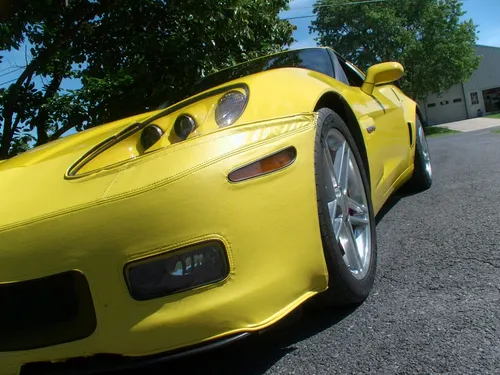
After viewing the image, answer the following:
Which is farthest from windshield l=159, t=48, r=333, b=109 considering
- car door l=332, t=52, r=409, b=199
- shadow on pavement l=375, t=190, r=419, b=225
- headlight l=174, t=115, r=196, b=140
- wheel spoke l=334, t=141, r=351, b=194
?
shadow on pavement l=375, t=190, r=419, b=225

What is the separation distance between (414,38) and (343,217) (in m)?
35.9

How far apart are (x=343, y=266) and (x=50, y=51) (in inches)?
201

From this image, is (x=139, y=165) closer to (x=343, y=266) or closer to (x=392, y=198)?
(x=343, y=266)

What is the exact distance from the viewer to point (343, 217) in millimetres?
2281

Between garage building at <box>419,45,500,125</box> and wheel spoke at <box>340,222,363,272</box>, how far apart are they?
4163 centimetres

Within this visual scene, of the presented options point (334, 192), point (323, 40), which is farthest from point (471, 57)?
point (334, 192)

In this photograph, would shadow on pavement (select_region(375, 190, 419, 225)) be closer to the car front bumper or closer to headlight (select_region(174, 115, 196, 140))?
headlight (select_region(174, 115, 196, 140))

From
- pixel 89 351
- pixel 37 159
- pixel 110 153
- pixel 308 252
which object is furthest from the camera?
pixel 37 159

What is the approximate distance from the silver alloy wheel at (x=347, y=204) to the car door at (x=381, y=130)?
1.09 feet

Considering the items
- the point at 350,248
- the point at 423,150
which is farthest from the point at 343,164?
the point at 423,150

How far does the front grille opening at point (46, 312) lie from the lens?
5.49 feet

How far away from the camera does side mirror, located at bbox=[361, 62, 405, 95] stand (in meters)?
3.42

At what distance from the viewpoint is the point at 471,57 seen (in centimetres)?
3478

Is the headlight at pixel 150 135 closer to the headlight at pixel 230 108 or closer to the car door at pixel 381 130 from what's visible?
the headlight at pixel 230 108
